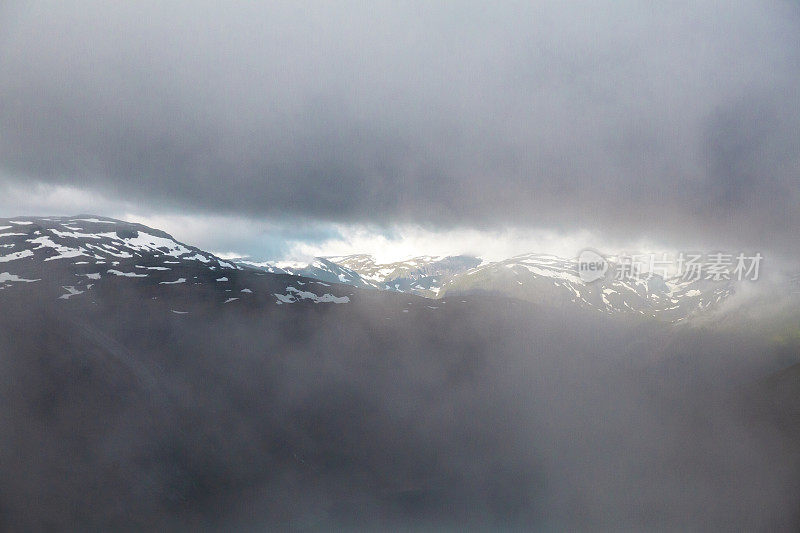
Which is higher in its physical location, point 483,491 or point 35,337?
point 35,337

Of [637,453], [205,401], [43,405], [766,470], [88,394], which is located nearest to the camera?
[43,405]

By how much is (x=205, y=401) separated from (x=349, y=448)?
170ft

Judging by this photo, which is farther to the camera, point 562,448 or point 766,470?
point 562,448

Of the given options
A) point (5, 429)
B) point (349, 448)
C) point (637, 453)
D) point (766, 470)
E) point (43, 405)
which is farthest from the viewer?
point (637, 453)

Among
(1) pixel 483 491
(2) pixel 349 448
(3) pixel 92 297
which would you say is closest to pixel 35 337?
(3) pixel 92 297

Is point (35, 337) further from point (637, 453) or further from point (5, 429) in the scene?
point (637, 453)

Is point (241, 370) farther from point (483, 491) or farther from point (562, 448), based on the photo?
point (562, 448)

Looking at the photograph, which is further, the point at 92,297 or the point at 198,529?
the point at 92,297

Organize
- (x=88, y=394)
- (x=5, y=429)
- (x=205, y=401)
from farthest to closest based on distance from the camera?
1. (x=205, y=401)
2. (x=88, y=394)
3. (x=5, y=429)

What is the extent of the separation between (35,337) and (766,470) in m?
210

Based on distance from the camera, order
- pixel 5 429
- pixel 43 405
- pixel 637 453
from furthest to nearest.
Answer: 1. pixel 637 453
2. pixel 43 405
3. pixel 5 429

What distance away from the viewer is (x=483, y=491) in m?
176

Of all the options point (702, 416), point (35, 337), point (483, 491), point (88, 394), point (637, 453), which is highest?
point (35, 337)

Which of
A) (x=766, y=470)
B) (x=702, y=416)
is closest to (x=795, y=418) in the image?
(x=766, y=470)
